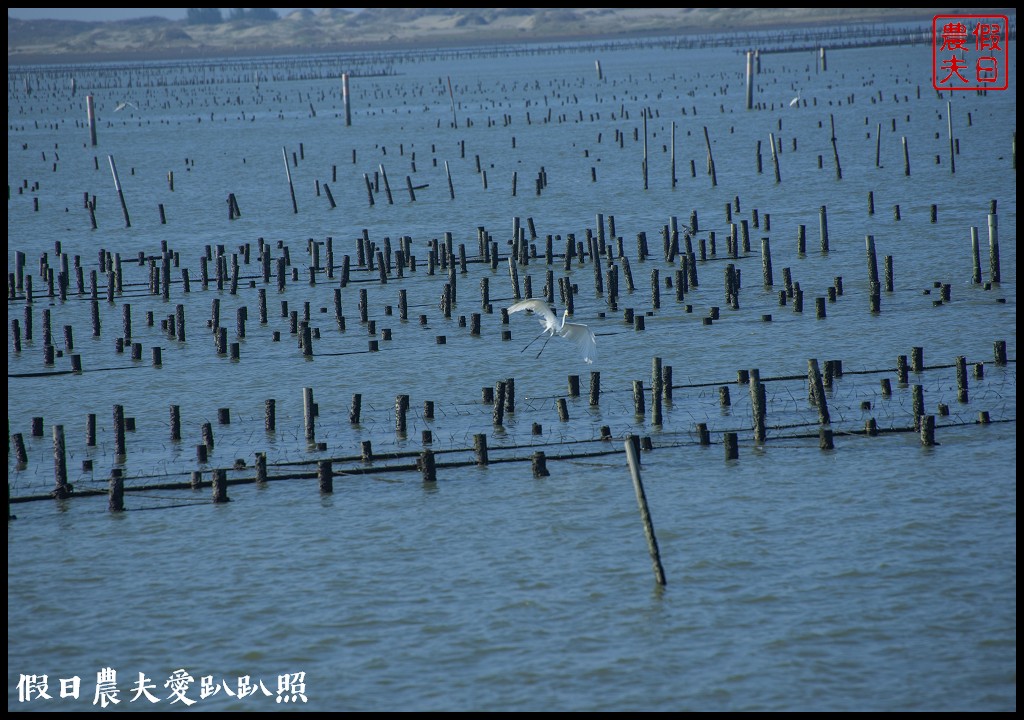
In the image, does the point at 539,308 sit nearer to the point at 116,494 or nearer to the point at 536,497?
the point at 536,497

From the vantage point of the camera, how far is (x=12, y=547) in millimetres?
20266

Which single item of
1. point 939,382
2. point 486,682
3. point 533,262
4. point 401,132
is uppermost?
point 401,132

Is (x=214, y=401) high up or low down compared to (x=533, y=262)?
down

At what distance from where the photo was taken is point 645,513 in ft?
57.0

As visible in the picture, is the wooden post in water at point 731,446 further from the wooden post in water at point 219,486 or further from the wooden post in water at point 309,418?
the wooden post in water at point 219,486

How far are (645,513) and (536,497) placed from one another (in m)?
4.40

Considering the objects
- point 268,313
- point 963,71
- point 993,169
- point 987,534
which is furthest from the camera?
point 963,71

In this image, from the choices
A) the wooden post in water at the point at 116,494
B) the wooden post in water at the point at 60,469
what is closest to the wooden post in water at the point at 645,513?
the wooden post in water at the point at 116,494

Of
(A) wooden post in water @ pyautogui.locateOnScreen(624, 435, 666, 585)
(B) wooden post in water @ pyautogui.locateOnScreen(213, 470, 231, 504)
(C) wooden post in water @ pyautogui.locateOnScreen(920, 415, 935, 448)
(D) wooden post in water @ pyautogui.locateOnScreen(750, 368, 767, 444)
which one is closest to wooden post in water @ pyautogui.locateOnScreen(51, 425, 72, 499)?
(B) wooden post in water @ pyautogui.locateOnScreen(213, 470, 231, 504)

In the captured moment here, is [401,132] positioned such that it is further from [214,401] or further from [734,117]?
[214,401]

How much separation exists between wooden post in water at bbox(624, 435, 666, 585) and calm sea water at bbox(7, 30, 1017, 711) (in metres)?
0.24

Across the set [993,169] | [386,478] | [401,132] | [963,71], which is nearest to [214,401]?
[386,478]

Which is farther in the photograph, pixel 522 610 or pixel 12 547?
pixel 12 547

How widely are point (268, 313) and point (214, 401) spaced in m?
8.63
